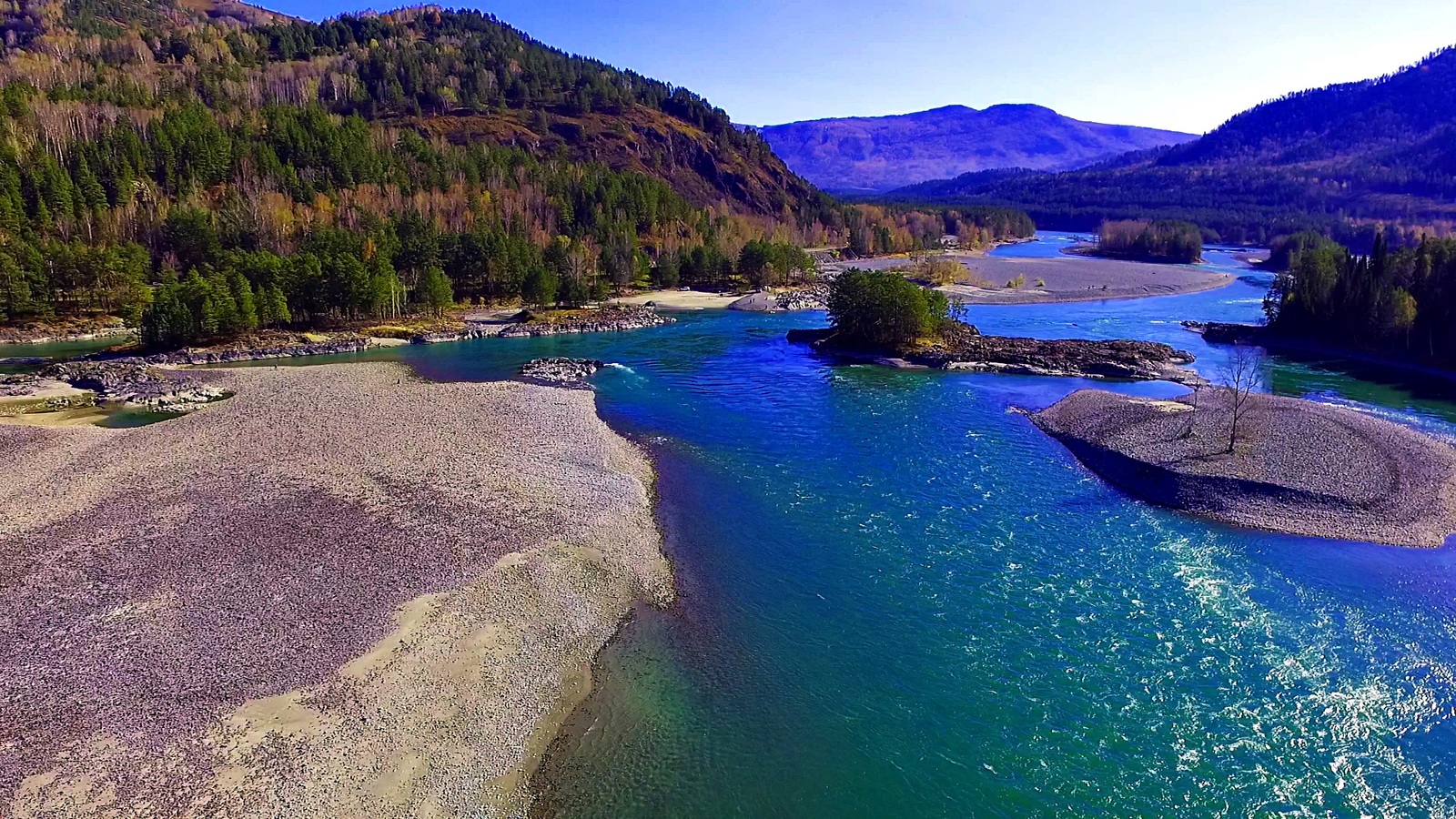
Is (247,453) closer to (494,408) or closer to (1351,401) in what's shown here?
(494,408)

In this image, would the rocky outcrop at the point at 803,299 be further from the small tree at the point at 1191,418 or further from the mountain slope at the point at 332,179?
the small tree at the point at 1191,418

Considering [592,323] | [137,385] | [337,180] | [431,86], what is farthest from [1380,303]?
[431,86]

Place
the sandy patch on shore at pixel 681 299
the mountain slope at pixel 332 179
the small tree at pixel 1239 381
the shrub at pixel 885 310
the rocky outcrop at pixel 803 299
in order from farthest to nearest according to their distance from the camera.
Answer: the rocky outcrop at pixel 803 299, the sandy patch on shore at pixel 681 299, the mountain slope at pixel 332 179, the shrub at pixel 885 310, the small tree at pixel 1239 381

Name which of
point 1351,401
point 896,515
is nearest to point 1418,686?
point 896,515

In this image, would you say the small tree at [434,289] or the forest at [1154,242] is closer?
the small tree at [434,289]

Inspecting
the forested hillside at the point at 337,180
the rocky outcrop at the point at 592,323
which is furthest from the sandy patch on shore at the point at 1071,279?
the rocky outcrop at the point at 592,323

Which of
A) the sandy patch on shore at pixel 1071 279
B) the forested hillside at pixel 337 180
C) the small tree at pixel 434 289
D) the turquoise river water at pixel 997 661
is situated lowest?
the turquoise river water at pixel 997 661
